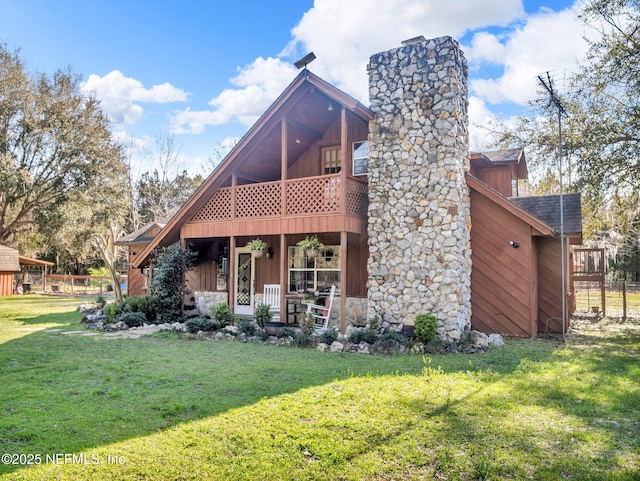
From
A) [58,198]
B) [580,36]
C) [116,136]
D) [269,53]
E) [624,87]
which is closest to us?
[624,87]

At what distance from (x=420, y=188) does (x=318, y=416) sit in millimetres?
6637

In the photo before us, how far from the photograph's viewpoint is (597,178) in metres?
A: 11.8

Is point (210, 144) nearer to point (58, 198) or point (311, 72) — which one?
point (58, 198)

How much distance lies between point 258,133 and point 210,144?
19.9 meters

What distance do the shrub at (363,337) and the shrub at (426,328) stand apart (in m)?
0.89

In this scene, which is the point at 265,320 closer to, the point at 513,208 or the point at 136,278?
the point at 513,208

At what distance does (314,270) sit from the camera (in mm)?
12727

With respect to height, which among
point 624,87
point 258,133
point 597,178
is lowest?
A: point 597,178

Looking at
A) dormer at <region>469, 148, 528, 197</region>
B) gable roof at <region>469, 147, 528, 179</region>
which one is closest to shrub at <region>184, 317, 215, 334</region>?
gable roof at <region>469, 147, 528, 179</region>

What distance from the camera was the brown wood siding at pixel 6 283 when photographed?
87.2 feet

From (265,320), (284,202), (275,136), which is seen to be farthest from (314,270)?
(275,136)

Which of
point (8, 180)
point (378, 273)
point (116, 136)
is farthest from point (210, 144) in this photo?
point (378, 273)

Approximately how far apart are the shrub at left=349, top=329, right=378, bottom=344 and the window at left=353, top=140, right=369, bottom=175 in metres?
4.41

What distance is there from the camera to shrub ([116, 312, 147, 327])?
12.0 m
